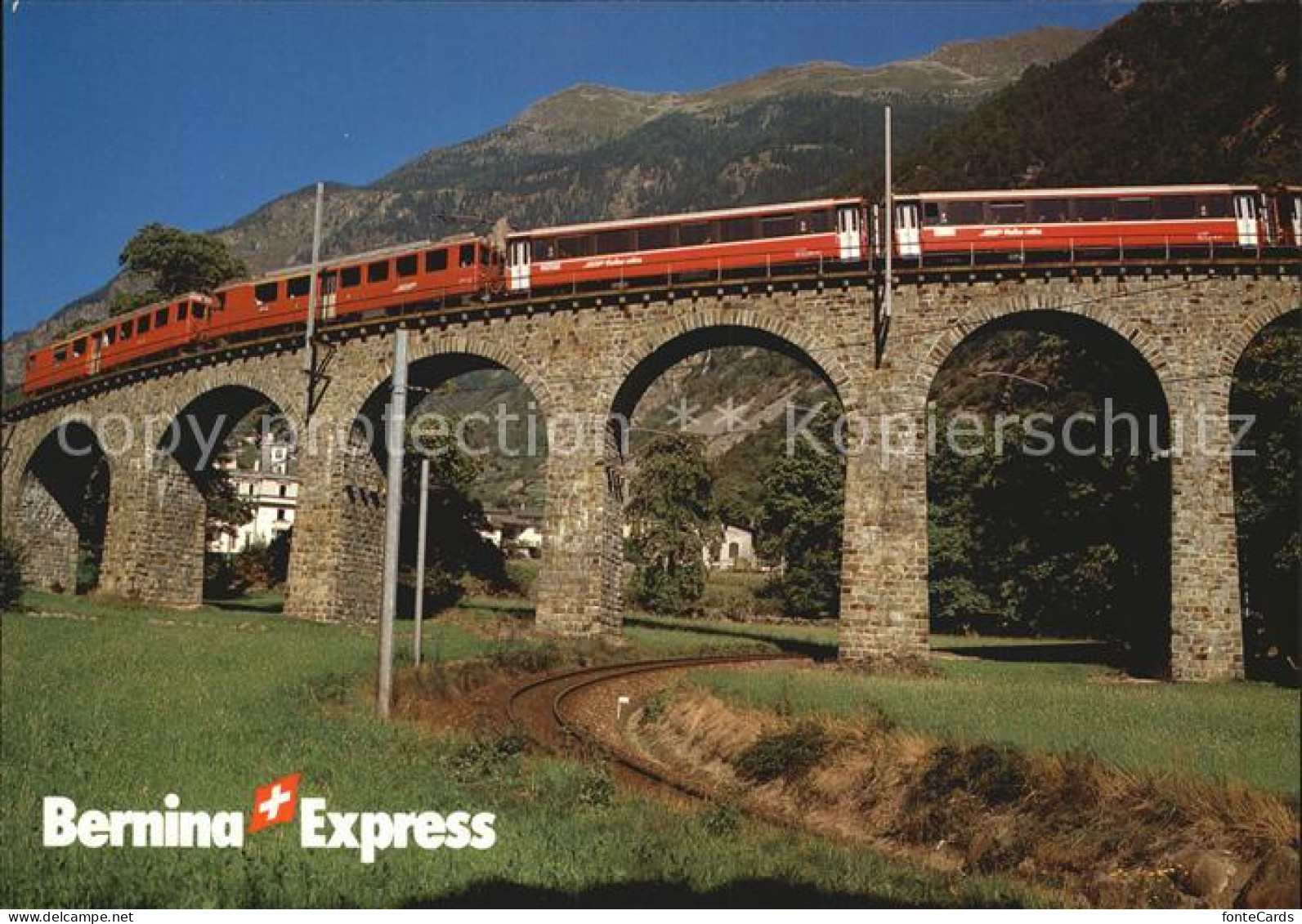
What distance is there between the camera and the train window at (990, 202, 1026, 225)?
25.3 meters

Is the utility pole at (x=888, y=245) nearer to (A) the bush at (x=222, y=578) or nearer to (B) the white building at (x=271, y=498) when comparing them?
(A) the bush at (x=222, y=578)

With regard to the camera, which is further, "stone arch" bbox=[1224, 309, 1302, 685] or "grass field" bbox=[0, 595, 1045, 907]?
"stone arch" bbox=[1224, 309, 1302, 685]

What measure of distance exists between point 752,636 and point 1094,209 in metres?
18.8

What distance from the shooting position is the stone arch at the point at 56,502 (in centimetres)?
4353

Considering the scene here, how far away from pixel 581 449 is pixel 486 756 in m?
16.5

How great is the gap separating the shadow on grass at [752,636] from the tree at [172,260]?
3246 centimetres

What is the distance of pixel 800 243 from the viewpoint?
26375mm

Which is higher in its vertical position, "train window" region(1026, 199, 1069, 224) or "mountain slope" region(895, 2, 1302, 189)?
"mountain slope" region(895, 2, 1302, 189)

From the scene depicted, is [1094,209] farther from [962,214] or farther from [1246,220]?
[1246,220]

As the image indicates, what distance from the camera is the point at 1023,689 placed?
58.3 ft

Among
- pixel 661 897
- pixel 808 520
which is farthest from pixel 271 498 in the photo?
pixel 661 897

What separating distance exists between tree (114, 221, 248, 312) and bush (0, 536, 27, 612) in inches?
1032

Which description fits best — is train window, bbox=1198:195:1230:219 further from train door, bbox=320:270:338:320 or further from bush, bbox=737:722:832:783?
train door, bbox=320:270:338:320

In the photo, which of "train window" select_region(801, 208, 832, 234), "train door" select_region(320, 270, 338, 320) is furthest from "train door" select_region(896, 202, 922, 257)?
"train door" select_region(320, 270, 338, 320)
